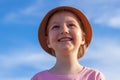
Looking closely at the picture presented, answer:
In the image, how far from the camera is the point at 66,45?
652 cm

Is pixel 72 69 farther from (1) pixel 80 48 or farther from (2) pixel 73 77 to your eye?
(1) pixel 80 48

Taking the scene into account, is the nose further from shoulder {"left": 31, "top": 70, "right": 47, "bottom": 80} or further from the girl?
shoulder {"left": 31, "top": 70, "right": 47, "bottom": 80}

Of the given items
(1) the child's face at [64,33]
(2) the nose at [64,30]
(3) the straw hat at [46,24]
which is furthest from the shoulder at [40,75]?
(2) the nose at [64,30]

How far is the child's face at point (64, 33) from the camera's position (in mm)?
6543

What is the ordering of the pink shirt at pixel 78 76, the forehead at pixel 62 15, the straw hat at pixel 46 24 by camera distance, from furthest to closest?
the straw hat at pixel 46 24
the forehead at pixel 62 15
the pink shirt at pixel 78 76

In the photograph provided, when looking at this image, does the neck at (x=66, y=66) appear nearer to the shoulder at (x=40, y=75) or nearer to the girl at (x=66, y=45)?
the girl at (x=66, y=45)

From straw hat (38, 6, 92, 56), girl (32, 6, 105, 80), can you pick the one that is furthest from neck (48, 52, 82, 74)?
straw hat (38, 6, 92, 56)

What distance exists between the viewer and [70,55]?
6.62 meters

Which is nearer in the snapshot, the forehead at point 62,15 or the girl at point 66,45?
the girl at point 66,45

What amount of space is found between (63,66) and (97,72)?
66 cm

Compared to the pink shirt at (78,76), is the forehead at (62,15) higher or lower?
higher

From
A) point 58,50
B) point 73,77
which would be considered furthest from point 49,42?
point 73,77

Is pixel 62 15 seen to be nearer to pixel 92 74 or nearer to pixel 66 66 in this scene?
pixel 66 66

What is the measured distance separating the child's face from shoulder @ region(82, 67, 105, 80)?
1.37ft
